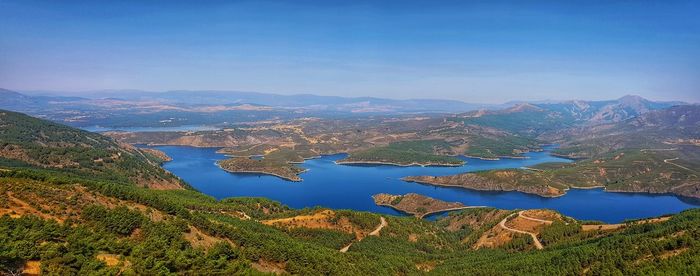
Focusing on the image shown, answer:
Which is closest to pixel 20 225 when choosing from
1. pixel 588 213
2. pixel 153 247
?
pixel 153 247

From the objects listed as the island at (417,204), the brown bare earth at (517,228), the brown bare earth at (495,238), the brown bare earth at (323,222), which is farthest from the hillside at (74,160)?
the brown bare earth at (517,228)

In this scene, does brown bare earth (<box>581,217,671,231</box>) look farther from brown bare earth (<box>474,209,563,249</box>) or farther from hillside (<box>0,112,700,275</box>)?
brown bare earth (<box>474,209,563,249</box>)

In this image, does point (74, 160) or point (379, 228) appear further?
point (74, 160)

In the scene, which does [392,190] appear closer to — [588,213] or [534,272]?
[588,213]

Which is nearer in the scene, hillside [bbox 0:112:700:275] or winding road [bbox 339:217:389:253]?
hillside [bbox 0:112:700:275]

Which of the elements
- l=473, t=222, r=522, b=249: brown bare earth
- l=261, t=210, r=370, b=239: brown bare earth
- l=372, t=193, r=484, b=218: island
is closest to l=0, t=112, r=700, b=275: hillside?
l=261, t=210, r=370, b=239: brown bare earth

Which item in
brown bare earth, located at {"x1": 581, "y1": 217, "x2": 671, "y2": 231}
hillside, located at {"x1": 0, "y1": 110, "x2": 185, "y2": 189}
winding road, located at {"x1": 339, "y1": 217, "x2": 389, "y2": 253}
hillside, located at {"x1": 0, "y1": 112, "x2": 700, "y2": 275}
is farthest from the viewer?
hillside, located at {"x1": 0, "y1": 110, "x2": 185, "y2": 189}

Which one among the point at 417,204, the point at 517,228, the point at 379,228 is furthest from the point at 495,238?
the point at 417,204

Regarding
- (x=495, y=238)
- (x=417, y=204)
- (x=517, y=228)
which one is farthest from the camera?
(x=417, y=204)

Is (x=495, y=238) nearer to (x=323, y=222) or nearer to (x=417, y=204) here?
(x=323, y=222)

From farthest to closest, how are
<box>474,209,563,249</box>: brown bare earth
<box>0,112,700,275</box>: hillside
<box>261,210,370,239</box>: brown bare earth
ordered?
<box>474,209,563,249</box>: brown bare earth, <box>261,210,370,239</box>: brown bare earth, <box>0,112,700,275</box>: hillside
